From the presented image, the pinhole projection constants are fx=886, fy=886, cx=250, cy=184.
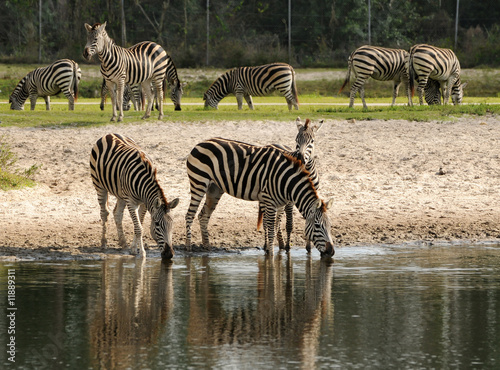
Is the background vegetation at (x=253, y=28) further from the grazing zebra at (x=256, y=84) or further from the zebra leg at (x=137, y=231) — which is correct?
the zebra leg at (x=137, y=231)

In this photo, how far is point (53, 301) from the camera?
9.05m

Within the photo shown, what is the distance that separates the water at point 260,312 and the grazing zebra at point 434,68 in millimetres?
12565

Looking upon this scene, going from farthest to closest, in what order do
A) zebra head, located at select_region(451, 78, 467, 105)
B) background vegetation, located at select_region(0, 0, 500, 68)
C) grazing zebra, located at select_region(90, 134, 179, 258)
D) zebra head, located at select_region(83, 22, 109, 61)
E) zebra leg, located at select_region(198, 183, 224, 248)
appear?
background vegetation, located at select_region(0, 0, 500, 68) → zebra head, located at select_region(451, 78, 467, 105) → zebra head, located at select_region(83, 22, 109, 61) → zebra leg, located at select_region(198, 183, 224, 248) → grazing zebra, located at select_region(90, 134, 179, 258)

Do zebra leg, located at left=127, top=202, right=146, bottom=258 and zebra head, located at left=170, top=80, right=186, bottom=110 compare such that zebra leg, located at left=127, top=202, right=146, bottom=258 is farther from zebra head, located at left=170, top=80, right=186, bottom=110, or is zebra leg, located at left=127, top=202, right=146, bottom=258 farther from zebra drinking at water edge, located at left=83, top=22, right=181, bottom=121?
zebra head, located at left=170, top=80, right=186, bottom=110

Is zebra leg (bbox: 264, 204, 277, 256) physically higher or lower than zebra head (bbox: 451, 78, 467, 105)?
lower

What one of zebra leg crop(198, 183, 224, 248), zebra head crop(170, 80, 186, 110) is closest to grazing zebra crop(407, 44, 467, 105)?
zebra head crop(170, 80, 186, 110)

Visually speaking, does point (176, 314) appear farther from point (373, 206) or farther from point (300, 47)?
point (300, 47)

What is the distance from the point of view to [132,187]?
11.5 m

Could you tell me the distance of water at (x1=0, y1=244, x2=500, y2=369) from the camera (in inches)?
284

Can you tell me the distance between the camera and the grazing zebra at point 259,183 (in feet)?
36.7

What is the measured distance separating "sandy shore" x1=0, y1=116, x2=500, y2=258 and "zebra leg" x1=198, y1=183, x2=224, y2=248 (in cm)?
Result: 28

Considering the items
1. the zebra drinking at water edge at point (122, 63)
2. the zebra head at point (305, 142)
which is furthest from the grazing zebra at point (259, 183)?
the zebra drinking at water edge at point (122, 63)

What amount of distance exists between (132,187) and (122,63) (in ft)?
29.6

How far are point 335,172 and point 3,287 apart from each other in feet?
26.7
